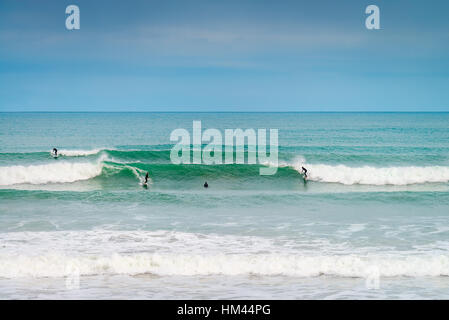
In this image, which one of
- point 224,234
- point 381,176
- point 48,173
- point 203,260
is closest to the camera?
point 203,260

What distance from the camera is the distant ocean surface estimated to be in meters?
8.80

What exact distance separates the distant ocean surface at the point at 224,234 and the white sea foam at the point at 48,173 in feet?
0.27

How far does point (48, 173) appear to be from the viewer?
904 inches

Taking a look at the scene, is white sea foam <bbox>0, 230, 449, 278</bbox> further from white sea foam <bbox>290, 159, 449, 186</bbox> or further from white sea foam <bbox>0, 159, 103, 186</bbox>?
white sea foam <bbox>290, 159, 449, 186</bbox>

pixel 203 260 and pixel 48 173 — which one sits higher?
pixel 48 173

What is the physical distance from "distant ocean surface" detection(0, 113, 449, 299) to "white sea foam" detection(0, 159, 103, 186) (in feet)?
0.27

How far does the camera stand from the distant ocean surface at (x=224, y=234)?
880 centimetres

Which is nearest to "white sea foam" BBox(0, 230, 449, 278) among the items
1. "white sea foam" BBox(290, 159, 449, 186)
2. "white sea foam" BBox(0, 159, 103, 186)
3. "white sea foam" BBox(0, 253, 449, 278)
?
"white sea foam" BBox(0, 253, 449, 278)

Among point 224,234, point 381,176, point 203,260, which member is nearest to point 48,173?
point 224,234

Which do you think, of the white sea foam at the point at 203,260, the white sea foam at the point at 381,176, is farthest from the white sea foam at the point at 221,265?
the white sea foam at the point at 381,176

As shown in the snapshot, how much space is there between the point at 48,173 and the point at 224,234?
13889mm

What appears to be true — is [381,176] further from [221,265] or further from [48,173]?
[48,173]
